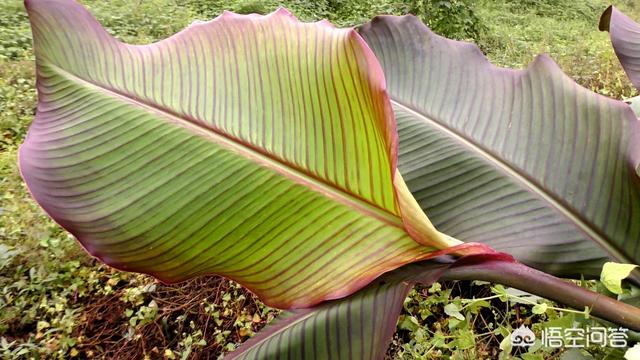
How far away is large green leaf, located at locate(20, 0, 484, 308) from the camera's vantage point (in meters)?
0.52

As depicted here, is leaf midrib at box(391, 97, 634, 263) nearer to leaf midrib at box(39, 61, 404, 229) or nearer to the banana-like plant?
the banana-like plant

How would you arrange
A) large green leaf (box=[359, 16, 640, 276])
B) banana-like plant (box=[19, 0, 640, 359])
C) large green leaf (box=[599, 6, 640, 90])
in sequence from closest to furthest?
banana-like plant (box=[19, 0, 640, 359])
large green leaf (box=[359, 16, 640, 276])
large green leaf (box=[599, 6, 640, 90])

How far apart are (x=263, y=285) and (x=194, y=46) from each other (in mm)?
282

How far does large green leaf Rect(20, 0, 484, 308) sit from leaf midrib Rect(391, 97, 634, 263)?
0.72 ft

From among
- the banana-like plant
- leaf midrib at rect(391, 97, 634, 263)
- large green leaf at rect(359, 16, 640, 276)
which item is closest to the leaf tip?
large green leaf at rect(359, 16, 640, 276)

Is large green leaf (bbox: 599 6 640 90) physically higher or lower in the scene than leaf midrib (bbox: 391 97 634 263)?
higher

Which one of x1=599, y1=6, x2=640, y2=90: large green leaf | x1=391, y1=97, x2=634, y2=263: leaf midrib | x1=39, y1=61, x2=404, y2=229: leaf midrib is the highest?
x1=599, y1=6, x2=640, y2=90: large green leaf

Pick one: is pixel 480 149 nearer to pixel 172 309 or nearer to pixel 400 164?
pixel 400 164

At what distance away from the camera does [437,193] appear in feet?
2.35

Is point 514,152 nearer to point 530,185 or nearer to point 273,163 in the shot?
point 530,185

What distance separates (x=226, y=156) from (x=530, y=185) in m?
0.42

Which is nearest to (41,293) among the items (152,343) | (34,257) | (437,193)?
(34,257)

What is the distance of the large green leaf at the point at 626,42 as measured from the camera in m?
0.83

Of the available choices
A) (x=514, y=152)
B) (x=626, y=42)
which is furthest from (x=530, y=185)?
(x=626, y=42)
